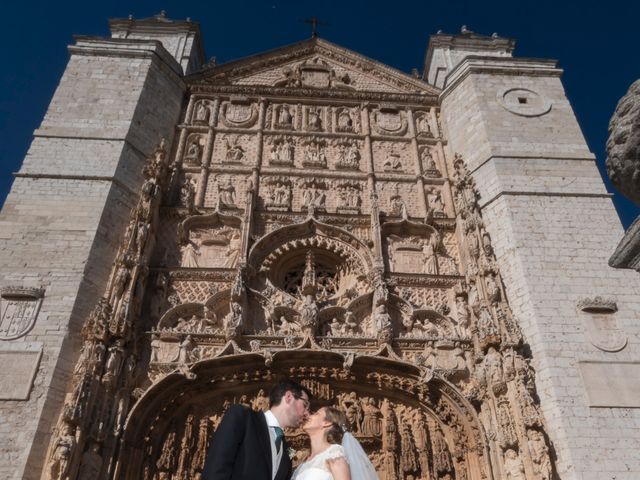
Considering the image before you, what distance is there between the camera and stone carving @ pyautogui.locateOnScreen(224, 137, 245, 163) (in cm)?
1096

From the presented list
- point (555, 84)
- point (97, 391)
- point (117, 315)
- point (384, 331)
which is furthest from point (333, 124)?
point (97, 391)

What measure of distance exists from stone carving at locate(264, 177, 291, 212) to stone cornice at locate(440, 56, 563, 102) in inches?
166

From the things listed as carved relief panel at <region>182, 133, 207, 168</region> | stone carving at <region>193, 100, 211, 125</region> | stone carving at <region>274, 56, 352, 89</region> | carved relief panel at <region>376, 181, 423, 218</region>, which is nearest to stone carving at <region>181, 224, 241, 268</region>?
carved relief panel at <region>182, 133, 207, 168</region>

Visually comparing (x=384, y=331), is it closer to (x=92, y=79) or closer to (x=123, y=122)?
(x=123, y=122)

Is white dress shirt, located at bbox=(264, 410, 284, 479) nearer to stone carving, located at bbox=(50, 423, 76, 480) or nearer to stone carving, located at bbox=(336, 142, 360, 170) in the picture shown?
stone carving, located at bbox=(50, 423, 76, 480)

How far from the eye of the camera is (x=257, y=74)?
43.2ft

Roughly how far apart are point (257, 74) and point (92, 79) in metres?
3.59

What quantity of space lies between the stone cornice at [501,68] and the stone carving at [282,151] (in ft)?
11.5

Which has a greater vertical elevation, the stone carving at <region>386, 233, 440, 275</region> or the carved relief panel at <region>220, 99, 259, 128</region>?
the carved relief panel at <region>220, 99, 259, 128</region>

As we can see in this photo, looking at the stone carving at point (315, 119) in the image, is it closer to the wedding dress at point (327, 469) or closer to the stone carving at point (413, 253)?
the stone carving at point (413, 253)

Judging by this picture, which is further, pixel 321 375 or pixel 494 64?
pixel 494 64

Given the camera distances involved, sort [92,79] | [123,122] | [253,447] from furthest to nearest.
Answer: [92,79] → [123,122] → [253,447]

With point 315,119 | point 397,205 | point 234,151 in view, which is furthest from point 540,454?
point 315,119

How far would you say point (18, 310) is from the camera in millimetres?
7777
